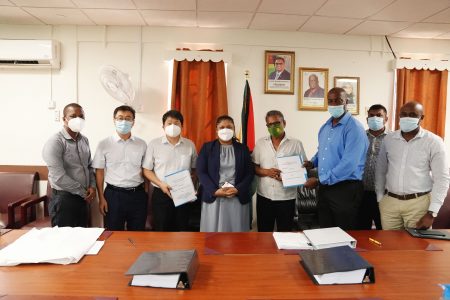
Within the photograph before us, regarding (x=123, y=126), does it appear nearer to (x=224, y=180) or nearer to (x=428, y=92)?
(x=224, y=180)

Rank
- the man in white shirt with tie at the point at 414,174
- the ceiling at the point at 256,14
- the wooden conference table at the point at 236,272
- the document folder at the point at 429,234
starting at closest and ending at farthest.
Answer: the wooden conference table at the point at 236,272, the document folder at the point at 429,234, the man in white shirt with tie at the point at 414,174, the ceiling at the point at 256,14

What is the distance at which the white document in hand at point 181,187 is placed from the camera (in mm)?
2637

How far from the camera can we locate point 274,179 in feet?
9.00

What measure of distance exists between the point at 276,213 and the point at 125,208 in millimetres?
1364

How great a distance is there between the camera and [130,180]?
9.00ft

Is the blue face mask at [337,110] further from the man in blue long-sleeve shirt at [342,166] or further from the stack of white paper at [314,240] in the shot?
the stack of white paper at [314,240]

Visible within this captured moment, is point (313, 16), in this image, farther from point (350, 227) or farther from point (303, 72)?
point (350, 227)

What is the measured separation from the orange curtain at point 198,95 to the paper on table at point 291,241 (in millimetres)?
2311

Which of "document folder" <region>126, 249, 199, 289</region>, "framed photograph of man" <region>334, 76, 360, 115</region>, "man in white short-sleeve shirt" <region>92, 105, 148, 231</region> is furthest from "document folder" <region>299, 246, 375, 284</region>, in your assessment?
"framed photograph of man" <region>334, 76, 360, 115</region>

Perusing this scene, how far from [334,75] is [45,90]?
149 inches

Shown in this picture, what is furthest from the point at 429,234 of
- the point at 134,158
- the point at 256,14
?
the point at 256,14

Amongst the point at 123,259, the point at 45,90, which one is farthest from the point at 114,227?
the point at 45,90

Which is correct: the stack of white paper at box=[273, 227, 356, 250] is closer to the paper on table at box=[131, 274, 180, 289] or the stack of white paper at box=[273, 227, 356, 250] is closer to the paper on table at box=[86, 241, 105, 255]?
the paper on table at box=[131, 274, 180, 289]

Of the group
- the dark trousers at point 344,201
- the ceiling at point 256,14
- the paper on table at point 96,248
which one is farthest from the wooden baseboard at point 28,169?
the dark trousers at point 344,201
